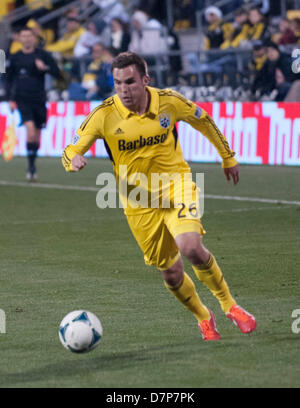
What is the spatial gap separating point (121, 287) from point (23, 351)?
2184 mm

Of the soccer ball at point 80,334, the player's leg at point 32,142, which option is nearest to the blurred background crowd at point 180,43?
the player's leg at point 32,142

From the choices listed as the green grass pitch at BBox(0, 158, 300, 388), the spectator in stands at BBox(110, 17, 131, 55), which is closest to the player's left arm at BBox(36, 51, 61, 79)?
the green grass pitch at BBox(0, 158, 300, 388)

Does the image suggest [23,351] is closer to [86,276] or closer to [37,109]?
[86,276]

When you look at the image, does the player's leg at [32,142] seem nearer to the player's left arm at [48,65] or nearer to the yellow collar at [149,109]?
the player's left arm at [48,65]

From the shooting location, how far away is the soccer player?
20.7 ft

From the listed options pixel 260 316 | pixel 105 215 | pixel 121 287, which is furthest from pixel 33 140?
pixel 260 316

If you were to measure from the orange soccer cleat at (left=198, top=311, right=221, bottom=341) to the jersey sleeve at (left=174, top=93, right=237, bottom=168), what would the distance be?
1.11 meters

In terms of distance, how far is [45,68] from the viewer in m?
16.2

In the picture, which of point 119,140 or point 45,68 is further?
point 45,68

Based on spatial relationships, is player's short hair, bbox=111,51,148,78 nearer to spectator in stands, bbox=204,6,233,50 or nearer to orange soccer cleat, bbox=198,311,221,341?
orange soccer cleat, bbox=198,311,221,341

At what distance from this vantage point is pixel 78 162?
20.3 ft

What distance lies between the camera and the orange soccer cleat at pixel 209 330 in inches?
248

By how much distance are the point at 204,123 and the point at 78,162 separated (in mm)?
1031

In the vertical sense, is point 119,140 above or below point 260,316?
above
